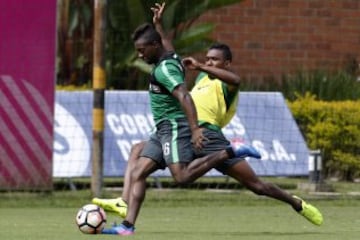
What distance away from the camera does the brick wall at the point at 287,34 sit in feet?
77.8

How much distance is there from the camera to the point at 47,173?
685 inches

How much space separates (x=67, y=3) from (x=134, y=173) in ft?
35.2

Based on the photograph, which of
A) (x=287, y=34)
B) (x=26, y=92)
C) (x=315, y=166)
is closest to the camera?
(x=26, y=92)

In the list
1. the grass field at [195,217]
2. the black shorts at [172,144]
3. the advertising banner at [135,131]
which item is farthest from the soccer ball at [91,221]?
the advertising banner at [135,131]

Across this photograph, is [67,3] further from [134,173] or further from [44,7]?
[134,173]

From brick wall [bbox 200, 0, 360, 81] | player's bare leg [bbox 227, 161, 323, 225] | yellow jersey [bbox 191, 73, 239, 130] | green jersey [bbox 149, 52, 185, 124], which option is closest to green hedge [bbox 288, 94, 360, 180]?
brick wall [bbox 200, 0, 360, 81]

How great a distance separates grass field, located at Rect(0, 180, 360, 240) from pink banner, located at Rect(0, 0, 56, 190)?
39cm

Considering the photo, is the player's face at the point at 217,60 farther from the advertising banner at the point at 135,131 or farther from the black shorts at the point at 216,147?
the advertising banner at the point at 135,131

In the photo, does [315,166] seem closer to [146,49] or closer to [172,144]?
[172,144]

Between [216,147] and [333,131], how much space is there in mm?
8034

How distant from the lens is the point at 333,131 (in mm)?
20469

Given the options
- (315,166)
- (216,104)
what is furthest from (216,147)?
(315,166)

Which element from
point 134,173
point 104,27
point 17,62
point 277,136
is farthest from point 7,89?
point 134,173

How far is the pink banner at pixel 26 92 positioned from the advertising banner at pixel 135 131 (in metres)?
0.96
